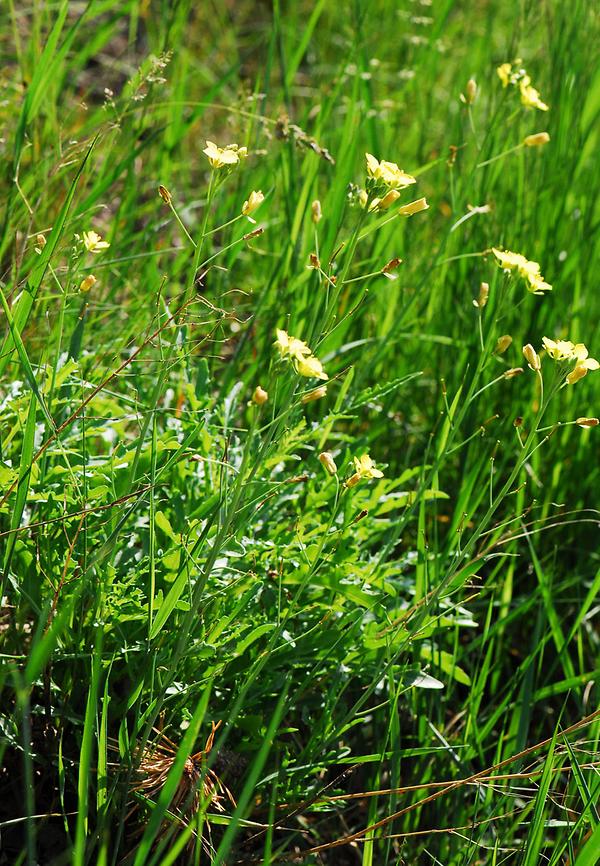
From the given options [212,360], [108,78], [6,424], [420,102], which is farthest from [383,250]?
[108,78]

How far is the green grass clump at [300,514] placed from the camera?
1.16m

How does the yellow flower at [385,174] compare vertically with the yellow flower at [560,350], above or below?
above

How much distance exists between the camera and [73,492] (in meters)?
1.32

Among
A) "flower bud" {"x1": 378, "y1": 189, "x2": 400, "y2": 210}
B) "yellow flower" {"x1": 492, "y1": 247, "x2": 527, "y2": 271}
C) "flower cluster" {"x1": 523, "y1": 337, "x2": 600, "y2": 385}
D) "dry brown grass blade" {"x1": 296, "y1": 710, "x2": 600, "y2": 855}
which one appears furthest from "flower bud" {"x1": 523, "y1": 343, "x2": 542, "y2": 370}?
"dry brown grass blade" {"x1": 296, "y1": 710, "x2": 600, "y2": 855}

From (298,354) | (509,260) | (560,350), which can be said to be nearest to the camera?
(298,354)

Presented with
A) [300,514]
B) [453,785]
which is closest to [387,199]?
[300,514]

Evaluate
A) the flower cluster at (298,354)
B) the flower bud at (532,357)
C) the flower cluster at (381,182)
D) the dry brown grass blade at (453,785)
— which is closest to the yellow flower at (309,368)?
the flower cluster at (298,354)

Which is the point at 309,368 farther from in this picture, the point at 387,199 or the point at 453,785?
the point at 453,785

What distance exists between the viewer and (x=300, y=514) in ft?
4.73

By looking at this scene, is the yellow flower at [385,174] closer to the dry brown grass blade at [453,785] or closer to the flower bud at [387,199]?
the flower bud at [387,199]

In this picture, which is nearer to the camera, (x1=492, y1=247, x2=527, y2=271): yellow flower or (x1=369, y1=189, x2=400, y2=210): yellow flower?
(x1=369, y1=189, x2=400, y2=210): yellow flower

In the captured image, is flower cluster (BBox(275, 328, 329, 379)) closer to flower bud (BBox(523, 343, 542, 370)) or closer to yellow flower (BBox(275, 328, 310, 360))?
yellow flower (BBox(275, 328, 310, 360))

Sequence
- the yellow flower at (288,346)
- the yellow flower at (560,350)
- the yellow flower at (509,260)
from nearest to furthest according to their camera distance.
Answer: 1. the yellow flower at (288,346)
2. the yellow flower at (560,350)
3. the yellow flower at (509,260)

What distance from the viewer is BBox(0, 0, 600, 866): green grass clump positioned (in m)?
1.16
